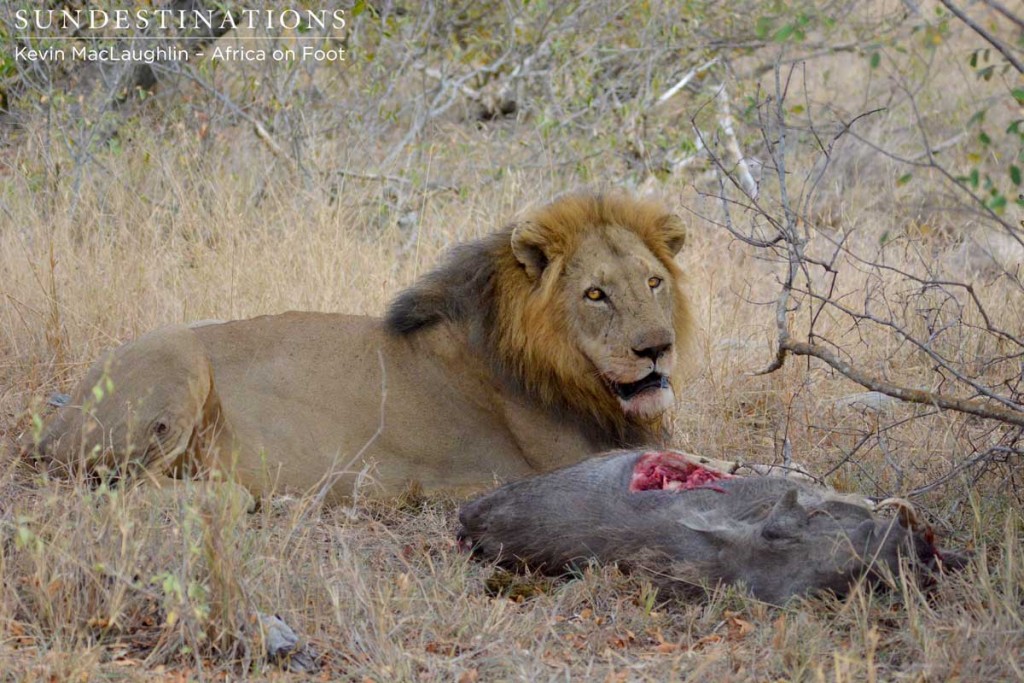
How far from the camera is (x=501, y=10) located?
34.0 ft

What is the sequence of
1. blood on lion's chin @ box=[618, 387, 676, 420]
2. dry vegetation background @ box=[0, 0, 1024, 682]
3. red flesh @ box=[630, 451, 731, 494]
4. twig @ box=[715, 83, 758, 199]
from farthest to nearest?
twig @ box=[715, 83, 758, 199] → blood on lion's chin @ box=[618, 387, 676, 420] → red flesh @ box=[630, 451, 731, 494] → dry vegetation background @ box=[0, 0, 1024, 682]

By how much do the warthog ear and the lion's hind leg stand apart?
2.26 m

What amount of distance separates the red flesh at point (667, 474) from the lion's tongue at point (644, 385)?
1.63ft

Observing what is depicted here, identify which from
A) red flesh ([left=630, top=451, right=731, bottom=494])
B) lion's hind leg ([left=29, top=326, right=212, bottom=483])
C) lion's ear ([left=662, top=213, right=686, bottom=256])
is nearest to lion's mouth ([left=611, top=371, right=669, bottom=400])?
red flesh ([left=630, top=451, right=731, bottom=494])

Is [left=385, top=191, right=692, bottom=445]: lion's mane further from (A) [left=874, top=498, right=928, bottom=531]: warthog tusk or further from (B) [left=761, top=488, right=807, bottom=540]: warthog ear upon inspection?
(A) [left=874, top=498, right=928, bottom=531]: warthog tusk

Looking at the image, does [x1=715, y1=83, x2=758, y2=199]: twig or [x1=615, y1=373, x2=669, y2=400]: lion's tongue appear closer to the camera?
[x1=615, y1=373, x2=669, y2=400]: lion's tongue

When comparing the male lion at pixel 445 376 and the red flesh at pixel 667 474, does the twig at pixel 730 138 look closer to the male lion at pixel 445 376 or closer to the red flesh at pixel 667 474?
the male lion at pixel 445 376

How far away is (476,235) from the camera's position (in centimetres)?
790

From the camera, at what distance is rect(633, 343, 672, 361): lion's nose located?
474 centimetres

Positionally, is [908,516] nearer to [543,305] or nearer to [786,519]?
[786,519]

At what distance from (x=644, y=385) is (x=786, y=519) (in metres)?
1.33

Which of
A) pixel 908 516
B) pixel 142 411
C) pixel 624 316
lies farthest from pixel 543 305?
pixel 908 516

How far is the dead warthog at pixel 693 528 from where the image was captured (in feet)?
11.7

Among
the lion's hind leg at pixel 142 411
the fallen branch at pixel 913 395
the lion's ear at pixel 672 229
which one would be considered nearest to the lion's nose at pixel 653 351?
the lion's ear at pixel 672 229
